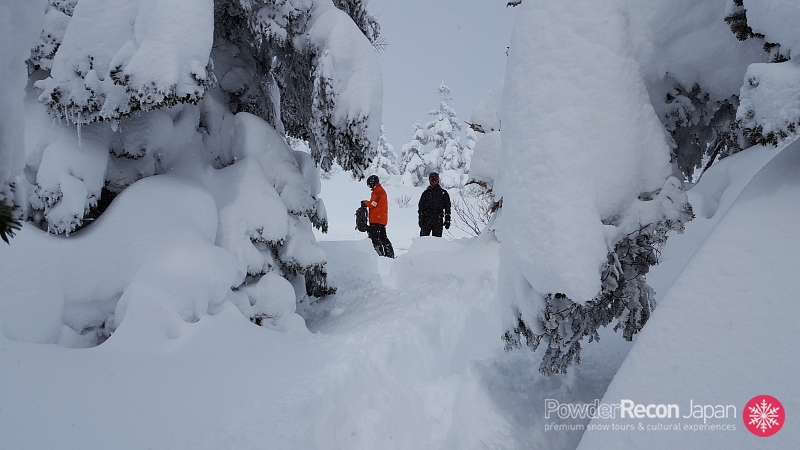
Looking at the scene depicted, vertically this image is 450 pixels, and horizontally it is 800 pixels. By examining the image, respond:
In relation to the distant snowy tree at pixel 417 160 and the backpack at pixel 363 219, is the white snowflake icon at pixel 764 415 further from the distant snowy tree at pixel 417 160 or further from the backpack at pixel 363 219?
the distant snowy tree at pixel 417 160

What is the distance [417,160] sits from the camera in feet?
121

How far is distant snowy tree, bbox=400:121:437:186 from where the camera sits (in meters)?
36.5

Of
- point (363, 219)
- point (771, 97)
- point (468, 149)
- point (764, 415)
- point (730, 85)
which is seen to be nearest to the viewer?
point (764, 415)

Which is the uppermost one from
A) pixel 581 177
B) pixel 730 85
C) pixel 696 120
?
pixel 730 85

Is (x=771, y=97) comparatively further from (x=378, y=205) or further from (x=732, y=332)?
(x=378, y=205)

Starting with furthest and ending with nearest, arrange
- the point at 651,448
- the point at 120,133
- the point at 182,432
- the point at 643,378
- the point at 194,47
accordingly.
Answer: the point at 120,133 → the point at 194,47 → the point at 182,432 → the point at 643,378 → the point at 651,448

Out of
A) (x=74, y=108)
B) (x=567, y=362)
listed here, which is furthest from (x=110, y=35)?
(x=567, y=362)

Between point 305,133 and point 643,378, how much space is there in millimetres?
5548

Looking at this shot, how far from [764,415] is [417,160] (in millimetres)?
35799

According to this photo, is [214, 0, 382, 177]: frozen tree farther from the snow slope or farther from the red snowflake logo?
the red snowflake logo

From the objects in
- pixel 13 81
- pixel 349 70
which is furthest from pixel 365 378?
pixel 349 70

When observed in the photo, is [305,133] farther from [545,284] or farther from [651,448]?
[651,448]

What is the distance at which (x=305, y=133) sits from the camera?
629 centimetres

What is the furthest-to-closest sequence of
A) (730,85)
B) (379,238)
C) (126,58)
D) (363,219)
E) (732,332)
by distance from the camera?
1. (363,219)
2. (379,238)
3. (126,58)
4. (730,85)
5. (732,332)
